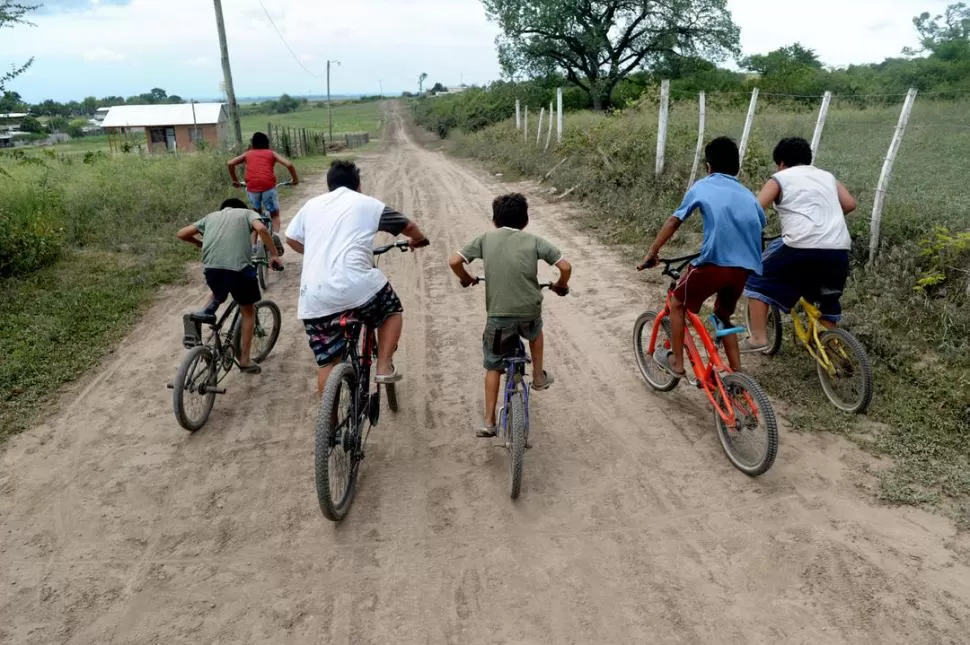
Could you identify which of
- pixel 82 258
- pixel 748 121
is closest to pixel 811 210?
pixel 748 121

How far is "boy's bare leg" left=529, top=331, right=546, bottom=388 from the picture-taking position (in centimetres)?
419

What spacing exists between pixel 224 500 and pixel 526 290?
7.48ft

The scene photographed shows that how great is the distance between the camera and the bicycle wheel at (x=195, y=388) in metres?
4.59

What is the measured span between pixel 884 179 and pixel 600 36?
109 feet

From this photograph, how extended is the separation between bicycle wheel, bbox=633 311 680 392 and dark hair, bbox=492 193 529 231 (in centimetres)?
180

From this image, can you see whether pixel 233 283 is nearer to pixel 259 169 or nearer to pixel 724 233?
pixel 724 233

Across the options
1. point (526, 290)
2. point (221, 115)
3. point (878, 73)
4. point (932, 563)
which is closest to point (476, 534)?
point (526, 290)

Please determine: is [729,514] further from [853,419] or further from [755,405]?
[853,419]

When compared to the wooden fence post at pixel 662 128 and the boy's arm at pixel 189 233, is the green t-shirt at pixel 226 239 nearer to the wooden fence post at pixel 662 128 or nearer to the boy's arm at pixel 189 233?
the boy's arm at pixel 189 233

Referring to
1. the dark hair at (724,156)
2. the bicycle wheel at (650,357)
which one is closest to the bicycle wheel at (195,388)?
the bicycle wheel at (650,357)

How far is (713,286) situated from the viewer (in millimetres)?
4316

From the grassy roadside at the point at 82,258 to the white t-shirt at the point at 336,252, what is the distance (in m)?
2.84

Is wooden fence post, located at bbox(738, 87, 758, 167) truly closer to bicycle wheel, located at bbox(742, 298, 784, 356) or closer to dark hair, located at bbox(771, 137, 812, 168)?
bicycle wheel, located at bbox(742, 298, 784, 356)

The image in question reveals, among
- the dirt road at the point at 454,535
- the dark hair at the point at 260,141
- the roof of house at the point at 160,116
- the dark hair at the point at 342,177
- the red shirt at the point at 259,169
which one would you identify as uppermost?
the roof of house at the point at 160,116
